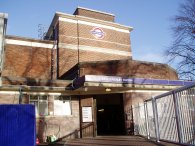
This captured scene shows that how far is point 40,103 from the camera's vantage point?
18.3 metres

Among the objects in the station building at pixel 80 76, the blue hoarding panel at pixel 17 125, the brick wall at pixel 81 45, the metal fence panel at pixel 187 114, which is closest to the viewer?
the metal fence panel at pixel 187 114

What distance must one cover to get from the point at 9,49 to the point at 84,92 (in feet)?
36.5

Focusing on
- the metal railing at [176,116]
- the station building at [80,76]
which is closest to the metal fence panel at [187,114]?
the metal railing at [176,116]

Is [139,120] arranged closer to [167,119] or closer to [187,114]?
[167,119]

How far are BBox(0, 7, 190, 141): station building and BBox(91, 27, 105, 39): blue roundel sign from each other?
4cm

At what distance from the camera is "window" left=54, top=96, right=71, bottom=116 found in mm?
18812

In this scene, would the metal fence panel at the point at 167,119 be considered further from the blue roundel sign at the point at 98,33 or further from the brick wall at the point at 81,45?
the blue roundel sign at the point at 98,33

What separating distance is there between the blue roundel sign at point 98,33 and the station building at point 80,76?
0.12 feet

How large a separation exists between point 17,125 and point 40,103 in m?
8.04

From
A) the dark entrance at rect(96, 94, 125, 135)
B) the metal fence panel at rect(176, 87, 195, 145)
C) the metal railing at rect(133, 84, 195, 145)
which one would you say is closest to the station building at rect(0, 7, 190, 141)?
the dark entrance at rect(96, 94, 125, 135)

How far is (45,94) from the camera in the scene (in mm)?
18547

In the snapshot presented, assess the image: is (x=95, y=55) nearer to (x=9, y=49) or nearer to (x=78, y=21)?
(x=78, y=21)

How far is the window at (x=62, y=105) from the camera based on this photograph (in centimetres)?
1881

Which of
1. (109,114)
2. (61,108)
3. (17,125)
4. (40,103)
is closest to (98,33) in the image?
(109,114)
